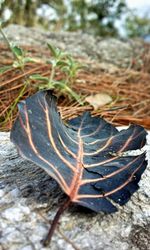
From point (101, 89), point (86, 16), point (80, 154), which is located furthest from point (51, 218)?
point (86, 16)

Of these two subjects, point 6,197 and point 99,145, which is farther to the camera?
point 99,145

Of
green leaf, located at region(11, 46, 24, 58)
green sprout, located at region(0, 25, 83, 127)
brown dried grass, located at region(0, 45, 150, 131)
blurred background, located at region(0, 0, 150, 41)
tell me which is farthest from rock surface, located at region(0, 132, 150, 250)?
blurred background, located at region(0, 0, 150, 41)

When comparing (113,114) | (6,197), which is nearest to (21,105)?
(6,197)

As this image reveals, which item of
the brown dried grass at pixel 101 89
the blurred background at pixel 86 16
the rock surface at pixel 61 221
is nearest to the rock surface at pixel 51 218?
the rock surface at pixel 61 221

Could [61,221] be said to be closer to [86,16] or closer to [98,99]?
[98,99]

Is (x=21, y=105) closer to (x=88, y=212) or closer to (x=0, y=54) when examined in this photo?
(x=88, y=212)

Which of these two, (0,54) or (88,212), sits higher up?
(88,212)

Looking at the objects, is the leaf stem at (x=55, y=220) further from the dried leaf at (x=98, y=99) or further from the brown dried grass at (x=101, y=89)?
the dried leaf at (x=98, y=99)

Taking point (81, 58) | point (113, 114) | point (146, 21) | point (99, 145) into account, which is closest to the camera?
point (99, 145)
